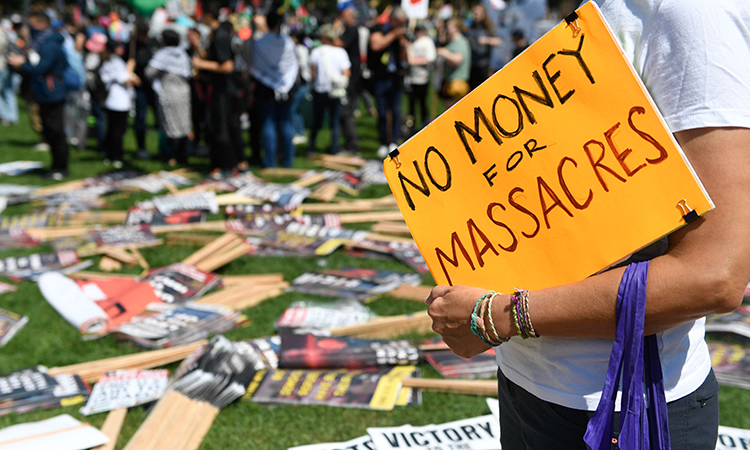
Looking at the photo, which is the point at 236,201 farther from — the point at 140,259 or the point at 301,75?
the point at 301,75

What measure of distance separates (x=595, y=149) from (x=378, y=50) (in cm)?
882

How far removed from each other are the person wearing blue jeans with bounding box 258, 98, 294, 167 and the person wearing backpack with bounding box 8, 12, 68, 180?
2.64m

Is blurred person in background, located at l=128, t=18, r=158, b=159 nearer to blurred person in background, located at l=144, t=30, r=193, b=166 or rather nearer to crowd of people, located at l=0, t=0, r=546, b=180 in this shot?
crowd of people, located at l=0, t=0, r=546, b=180

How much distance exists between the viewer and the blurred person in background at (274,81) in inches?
324

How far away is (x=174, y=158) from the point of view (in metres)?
9.50

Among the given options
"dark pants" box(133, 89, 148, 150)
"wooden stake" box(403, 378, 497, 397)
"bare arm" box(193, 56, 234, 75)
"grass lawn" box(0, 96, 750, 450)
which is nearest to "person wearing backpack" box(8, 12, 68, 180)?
"dark pants" box(133, 89, 148, 150)

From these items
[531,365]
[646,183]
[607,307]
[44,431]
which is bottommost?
[44,431]

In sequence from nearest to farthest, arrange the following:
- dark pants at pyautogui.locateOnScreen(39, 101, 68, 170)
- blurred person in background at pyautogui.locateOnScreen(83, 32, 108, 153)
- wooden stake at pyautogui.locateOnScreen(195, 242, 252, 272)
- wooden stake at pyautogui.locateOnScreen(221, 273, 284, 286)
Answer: wooden stake at pyautogui.locateOnScreen(221, 273, 284, 286), wooden stake at pyautogui.locateOnScreen(195, 242, 252, 272), dark pants at pyautogui.locateOnScreen(39, 101, 68, 170), blurred person in background at pyautogui.locateOnScreen(83, 32, 108, 153)

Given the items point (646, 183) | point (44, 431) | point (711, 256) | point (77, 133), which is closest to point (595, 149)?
point (646, 183)

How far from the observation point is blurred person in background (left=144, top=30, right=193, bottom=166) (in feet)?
28.7

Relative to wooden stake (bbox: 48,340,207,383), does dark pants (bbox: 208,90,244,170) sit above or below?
above

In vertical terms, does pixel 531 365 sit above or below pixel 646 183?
below

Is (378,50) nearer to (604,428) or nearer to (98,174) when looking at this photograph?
(98,174)

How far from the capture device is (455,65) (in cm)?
931
